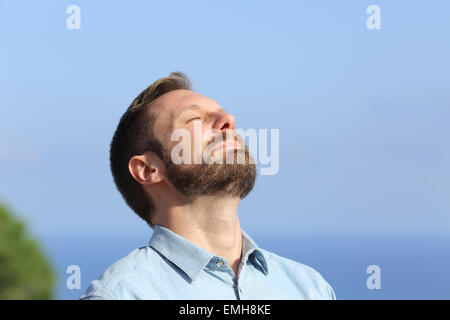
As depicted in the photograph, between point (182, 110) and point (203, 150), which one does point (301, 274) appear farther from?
point (182, 110)

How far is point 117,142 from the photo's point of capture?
425 cm

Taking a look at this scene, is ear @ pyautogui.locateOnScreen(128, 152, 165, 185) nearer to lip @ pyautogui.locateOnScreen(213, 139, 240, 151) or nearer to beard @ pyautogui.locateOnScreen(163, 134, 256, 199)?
beard @ pyautogui.locateOnScreen(163, 134, 256, 199)

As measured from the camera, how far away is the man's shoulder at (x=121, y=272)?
3299 mm

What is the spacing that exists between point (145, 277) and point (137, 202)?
81 centimetres

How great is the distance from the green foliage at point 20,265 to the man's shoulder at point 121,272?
11.5 metres

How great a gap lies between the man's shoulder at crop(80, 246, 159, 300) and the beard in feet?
1.57

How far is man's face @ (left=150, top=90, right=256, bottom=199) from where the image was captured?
3.72 metres

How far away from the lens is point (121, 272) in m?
3.41

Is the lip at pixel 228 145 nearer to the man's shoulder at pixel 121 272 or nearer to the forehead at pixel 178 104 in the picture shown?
the forehead at pixel 178 104

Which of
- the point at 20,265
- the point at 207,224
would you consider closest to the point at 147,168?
the point at 207,224

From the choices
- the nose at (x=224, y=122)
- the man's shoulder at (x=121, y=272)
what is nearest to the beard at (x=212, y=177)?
the nose at (x=224, y=122)

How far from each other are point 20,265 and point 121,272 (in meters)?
12.2
